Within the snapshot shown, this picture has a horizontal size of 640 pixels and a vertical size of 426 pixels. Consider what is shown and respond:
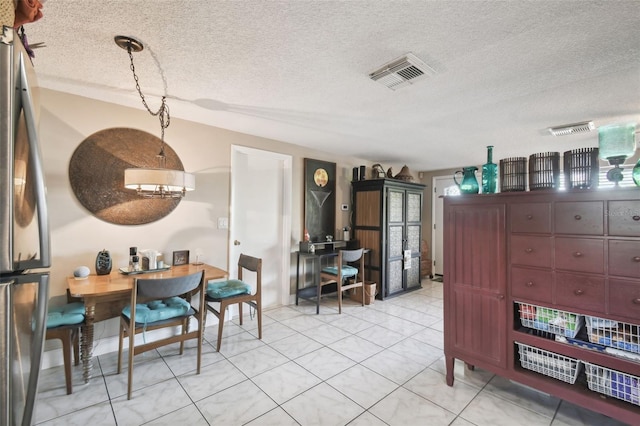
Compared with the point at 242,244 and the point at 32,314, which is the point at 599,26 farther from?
the point at 242,244

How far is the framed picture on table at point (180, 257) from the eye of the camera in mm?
2963

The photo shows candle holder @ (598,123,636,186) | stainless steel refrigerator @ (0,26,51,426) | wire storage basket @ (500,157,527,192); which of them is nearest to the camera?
stainless steel refrigerator @ (0,26,51,426)

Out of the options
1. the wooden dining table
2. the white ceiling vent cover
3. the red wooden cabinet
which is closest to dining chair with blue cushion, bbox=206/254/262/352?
the wooden dining table

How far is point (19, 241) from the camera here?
77cm

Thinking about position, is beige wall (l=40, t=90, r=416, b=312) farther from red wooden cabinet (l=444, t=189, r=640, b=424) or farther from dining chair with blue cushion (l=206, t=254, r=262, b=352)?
red wooden cabinet (l=444, t=189, r=640, b=424)

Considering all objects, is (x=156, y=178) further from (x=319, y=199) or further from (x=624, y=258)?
(x=624, y=258)

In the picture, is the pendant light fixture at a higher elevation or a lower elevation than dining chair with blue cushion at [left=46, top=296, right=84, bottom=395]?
higher

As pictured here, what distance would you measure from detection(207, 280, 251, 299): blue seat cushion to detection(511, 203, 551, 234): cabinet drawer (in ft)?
7.98

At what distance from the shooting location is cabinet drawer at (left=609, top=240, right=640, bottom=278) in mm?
1559

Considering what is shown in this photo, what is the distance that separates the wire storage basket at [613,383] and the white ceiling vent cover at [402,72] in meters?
2.12

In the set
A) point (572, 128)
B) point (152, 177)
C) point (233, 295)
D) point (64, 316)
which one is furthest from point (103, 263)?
point (572, 128)

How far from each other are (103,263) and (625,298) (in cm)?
372

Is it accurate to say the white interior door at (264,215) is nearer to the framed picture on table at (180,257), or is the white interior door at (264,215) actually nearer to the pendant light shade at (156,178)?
the framed picture on table at (180,257)

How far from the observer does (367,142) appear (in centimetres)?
398
